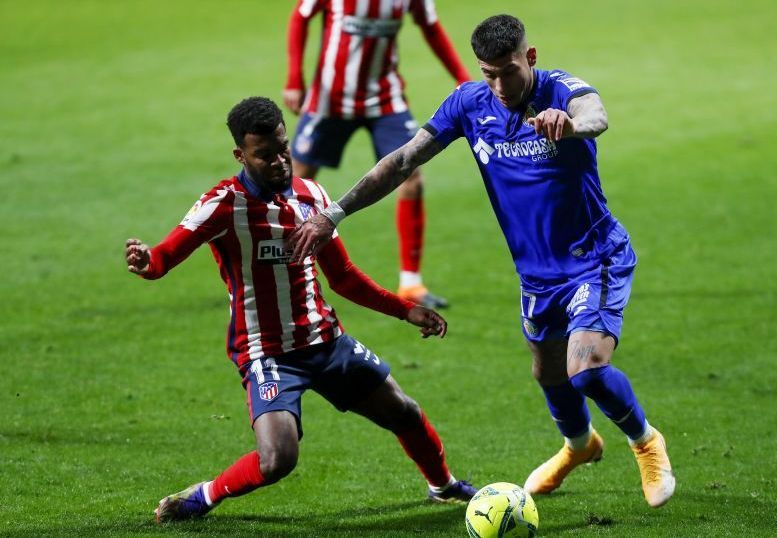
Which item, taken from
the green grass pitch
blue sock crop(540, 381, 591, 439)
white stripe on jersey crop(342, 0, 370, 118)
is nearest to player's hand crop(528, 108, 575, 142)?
blue sock crop(540, 381, 591, 439)

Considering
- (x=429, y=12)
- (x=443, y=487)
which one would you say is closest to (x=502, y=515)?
(x=443, y=487)

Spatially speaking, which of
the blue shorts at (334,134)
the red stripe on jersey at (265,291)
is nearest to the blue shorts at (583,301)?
the red stripe on jersey at (265,291)

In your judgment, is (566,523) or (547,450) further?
(547,450)

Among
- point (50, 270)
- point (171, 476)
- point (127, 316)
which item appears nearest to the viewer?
point (171, 476)

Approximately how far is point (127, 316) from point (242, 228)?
425 centimetres

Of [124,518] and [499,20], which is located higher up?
[499,20]

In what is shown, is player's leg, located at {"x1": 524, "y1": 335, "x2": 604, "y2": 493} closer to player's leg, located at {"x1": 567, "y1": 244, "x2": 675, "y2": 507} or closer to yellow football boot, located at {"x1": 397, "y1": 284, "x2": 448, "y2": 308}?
player's leg, located at {"x1": 567, "y1": 244, "x2": 675, "y2": 507}

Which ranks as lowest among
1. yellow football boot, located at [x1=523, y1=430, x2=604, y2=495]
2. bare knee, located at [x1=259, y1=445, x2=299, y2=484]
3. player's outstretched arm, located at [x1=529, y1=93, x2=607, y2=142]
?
yellow football boot, located at [x1=523, y1=430, x2=604, y2=495]

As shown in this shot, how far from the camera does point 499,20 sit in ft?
18.1

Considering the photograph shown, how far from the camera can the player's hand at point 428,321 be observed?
18.6ft

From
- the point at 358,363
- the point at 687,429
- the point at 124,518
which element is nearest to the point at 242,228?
the point at 358,363

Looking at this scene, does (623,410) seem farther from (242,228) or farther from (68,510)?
(68,510)

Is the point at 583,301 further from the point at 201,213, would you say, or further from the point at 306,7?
the point at 306,7

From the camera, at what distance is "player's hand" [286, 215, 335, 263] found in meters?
5.49
